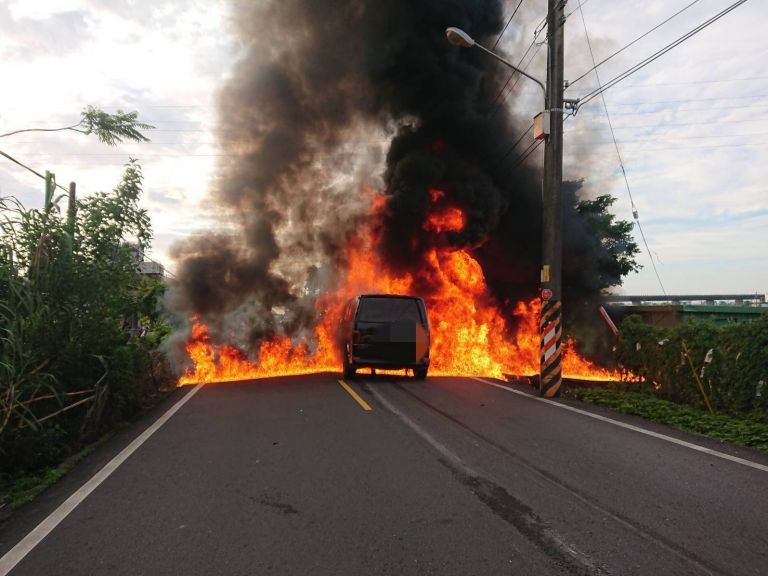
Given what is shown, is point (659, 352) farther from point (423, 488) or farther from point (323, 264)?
point (323, 264)

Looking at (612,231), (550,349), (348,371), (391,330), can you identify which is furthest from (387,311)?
(612,231)

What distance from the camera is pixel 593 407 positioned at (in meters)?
9.06

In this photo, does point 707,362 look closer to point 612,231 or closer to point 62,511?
point 62,511

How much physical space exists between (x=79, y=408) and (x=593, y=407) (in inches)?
304

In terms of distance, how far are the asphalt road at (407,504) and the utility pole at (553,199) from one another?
3.51 metres

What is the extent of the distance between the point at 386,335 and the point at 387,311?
58cm

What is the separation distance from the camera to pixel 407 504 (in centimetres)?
426

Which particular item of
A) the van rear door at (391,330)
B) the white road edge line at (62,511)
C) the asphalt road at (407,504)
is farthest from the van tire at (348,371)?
the white road edge line at (62,511)

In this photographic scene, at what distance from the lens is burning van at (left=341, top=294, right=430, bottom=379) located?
11.8 meters

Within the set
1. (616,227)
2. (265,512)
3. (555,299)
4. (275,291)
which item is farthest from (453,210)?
(616,227)

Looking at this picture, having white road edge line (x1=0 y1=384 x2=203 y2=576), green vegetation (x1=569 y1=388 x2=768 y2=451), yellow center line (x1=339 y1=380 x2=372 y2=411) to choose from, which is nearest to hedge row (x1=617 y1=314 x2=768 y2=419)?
green vegetation (x1=569 y1=388 x2=768 y2=451)

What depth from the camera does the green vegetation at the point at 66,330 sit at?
5.49 m

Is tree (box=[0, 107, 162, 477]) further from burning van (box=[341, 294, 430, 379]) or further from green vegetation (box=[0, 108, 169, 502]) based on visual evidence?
burning van (box=[341, 294, 430, 379])

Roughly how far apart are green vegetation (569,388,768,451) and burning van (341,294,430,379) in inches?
133
